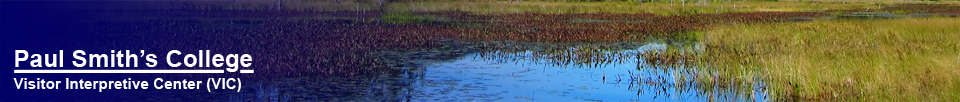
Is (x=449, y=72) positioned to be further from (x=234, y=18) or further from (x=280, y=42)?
(x=234, y=18)

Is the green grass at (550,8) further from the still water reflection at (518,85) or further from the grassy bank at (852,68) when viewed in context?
the still water reflection at (518,85)

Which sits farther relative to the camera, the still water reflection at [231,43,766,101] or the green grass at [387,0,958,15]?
the green grass at [387,0,958,15]

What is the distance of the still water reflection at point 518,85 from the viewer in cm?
859

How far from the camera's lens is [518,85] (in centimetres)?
973

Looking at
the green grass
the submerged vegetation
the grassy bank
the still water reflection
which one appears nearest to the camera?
the grassy bank

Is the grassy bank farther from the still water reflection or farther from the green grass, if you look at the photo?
the green grass

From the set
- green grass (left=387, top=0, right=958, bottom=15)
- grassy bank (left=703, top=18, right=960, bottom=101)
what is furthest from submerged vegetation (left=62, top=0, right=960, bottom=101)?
green grass (left=387, top=0, right=958, bottom=15)

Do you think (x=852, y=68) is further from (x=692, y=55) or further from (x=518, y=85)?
(x=692, y=55)

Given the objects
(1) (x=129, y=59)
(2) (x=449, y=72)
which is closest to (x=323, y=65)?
(2) (x=449, y=72)

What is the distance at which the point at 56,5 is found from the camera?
27.2m

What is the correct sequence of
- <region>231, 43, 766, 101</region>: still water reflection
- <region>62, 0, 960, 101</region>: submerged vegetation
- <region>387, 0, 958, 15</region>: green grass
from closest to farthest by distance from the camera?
<region>62, 0, 960, 101</region>: submerged vegetation → <region>231, 43, 766, 101</region>: still water reflection → <region>387, 0, 958, 15</region>: green grass

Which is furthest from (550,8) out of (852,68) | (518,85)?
(852,68)

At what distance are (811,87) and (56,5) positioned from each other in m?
22.7

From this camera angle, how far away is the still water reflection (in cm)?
859
